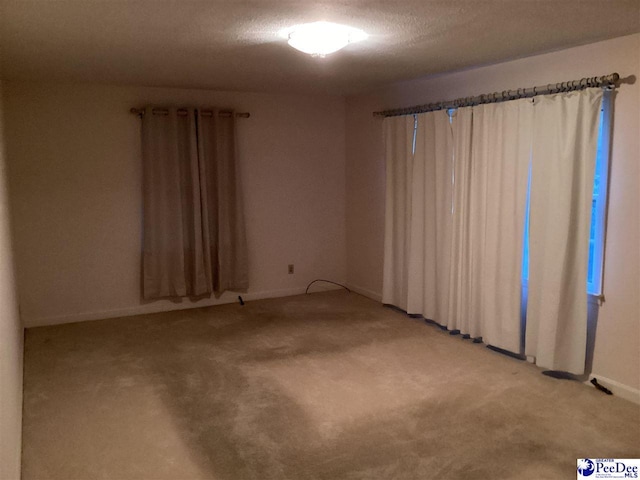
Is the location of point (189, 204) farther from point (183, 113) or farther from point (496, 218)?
point (496, 218)

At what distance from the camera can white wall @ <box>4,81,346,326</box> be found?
4480 mm

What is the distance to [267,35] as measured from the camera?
2844mm

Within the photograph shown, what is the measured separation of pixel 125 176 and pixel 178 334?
1615 mm

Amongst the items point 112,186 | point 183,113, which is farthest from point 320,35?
point 112,186

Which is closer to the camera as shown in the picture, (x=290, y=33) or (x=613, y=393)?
(x=290, y=33)

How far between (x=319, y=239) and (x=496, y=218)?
2.43 meters

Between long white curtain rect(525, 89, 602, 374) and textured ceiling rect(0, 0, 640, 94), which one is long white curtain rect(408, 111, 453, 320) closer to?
textured ceiling rect(0, 0, 640, 94)

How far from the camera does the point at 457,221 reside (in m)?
4.15

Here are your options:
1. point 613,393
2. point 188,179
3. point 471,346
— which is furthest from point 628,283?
point 188,179

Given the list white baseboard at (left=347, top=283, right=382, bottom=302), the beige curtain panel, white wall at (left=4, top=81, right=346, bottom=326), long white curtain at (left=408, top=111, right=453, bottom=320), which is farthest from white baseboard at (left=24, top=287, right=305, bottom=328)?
long white curtain at (left=408, top=111, right=453, bottom=320)

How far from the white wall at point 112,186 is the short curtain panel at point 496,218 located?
3.70ft

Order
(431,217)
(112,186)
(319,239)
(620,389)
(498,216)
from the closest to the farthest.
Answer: (620,389), (498,216), (431,217), (112,186), (319,239)

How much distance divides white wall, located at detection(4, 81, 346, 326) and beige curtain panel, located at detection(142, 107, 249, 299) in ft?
0.53

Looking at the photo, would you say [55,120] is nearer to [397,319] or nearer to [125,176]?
[125,176]
